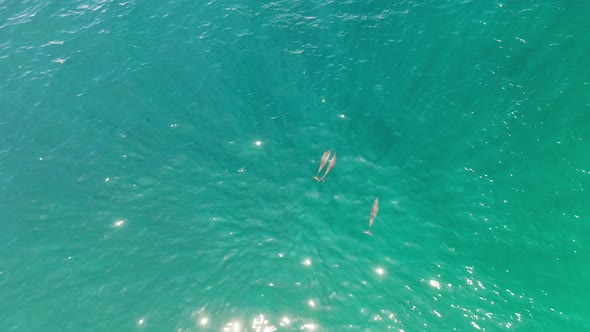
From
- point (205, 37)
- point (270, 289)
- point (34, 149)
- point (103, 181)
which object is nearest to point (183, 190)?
point (103, 181)

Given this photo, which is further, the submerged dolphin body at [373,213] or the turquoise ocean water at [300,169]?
the submerged dolphin body at [373,213]

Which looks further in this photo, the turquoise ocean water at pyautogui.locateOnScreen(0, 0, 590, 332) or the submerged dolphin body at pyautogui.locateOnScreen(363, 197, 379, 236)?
the submerged dolphin body at pyautogui.locateOnScreen(363, 197, 379, 236)

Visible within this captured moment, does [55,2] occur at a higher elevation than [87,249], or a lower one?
higher

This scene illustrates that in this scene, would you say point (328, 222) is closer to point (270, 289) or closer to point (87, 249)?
point (270, 289)

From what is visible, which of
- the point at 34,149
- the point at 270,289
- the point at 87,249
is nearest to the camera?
the point at 270,289

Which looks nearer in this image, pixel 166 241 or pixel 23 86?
pixel 166 241

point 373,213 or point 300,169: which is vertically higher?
point 300,169

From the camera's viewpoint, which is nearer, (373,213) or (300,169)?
(373,213)

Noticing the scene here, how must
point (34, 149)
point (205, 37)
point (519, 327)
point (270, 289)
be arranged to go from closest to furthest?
1. point (519, 327)
2. point (270, 289)
3. point (34, 149)
4. point (205, 37)
